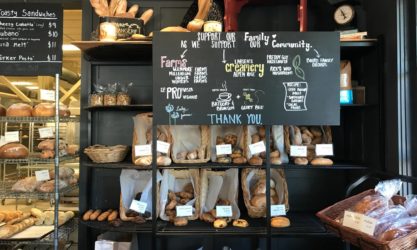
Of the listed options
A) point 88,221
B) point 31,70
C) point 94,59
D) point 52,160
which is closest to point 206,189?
point 88,221

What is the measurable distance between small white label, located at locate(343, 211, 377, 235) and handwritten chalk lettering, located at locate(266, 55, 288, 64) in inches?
42.1

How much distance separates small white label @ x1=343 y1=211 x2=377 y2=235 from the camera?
3.80 ft

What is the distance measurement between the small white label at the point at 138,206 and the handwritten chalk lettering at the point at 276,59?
1.27 m

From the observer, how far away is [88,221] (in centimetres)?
223

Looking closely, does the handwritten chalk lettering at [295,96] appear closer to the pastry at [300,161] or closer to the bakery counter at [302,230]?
the pastry at [300,161]

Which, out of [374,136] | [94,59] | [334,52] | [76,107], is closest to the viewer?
[334,52]

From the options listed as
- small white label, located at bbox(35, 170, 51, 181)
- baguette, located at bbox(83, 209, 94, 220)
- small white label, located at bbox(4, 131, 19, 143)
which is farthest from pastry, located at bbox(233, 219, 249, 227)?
small white label, located at bbox(4, 131, 19, 143)

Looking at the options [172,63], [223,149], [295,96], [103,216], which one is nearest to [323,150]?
[295,96]

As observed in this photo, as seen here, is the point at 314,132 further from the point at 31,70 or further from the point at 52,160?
the point at 31,70

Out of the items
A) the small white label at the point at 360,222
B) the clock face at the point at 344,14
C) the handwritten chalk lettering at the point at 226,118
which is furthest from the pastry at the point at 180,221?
the clock face at the point at 344,14

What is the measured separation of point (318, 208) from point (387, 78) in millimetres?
1101

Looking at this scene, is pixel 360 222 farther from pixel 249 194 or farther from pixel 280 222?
pixel 249 194

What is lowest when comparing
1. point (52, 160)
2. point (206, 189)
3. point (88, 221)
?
point (88, 221)

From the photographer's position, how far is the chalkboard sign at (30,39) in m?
2.31
